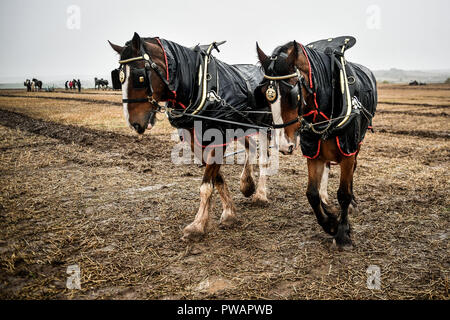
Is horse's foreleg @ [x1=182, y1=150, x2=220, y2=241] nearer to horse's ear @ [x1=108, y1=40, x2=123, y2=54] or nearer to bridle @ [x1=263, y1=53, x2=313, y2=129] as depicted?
bridle @ [x1=263, y1=53, x2=313, y2=129]

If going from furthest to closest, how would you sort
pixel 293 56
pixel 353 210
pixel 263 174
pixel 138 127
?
pixel 263 174
pixel 353 210
pixel 138 127
pixel 293 56

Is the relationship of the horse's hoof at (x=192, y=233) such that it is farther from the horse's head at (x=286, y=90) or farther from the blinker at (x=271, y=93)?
the blinker at (x=271, y=93)

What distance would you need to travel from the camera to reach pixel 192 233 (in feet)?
13.2

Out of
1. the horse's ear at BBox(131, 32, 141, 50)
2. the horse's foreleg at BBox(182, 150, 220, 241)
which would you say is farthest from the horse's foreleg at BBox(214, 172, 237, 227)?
the horse's ear at BBox(131, 32, 141, 50)

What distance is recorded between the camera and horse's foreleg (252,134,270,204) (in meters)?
5.39

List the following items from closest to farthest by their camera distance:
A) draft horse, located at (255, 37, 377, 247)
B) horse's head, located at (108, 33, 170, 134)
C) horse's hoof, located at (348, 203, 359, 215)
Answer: draft horse, located at (255, 37, 377, 247)
horse's head, located at (108, 33, 170, 134)
horse's hoof, located at (348, 203, 359, 215)

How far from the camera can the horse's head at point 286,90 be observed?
3.10 metres

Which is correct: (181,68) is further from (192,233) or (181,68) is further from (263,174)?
(263,174)

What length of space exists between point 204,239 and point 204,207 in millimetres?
431

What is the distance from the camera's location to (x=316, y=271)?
11.0 feet

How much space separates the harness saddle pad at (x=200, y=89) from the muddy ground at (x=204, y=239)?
5.17 ft

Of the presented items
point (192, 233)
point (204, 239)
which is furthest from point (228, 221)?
point (192, 233)

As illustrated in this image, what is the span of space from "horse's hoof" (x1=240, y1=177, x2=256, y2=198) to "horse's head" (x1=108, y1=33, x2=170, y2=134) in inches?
96.7
